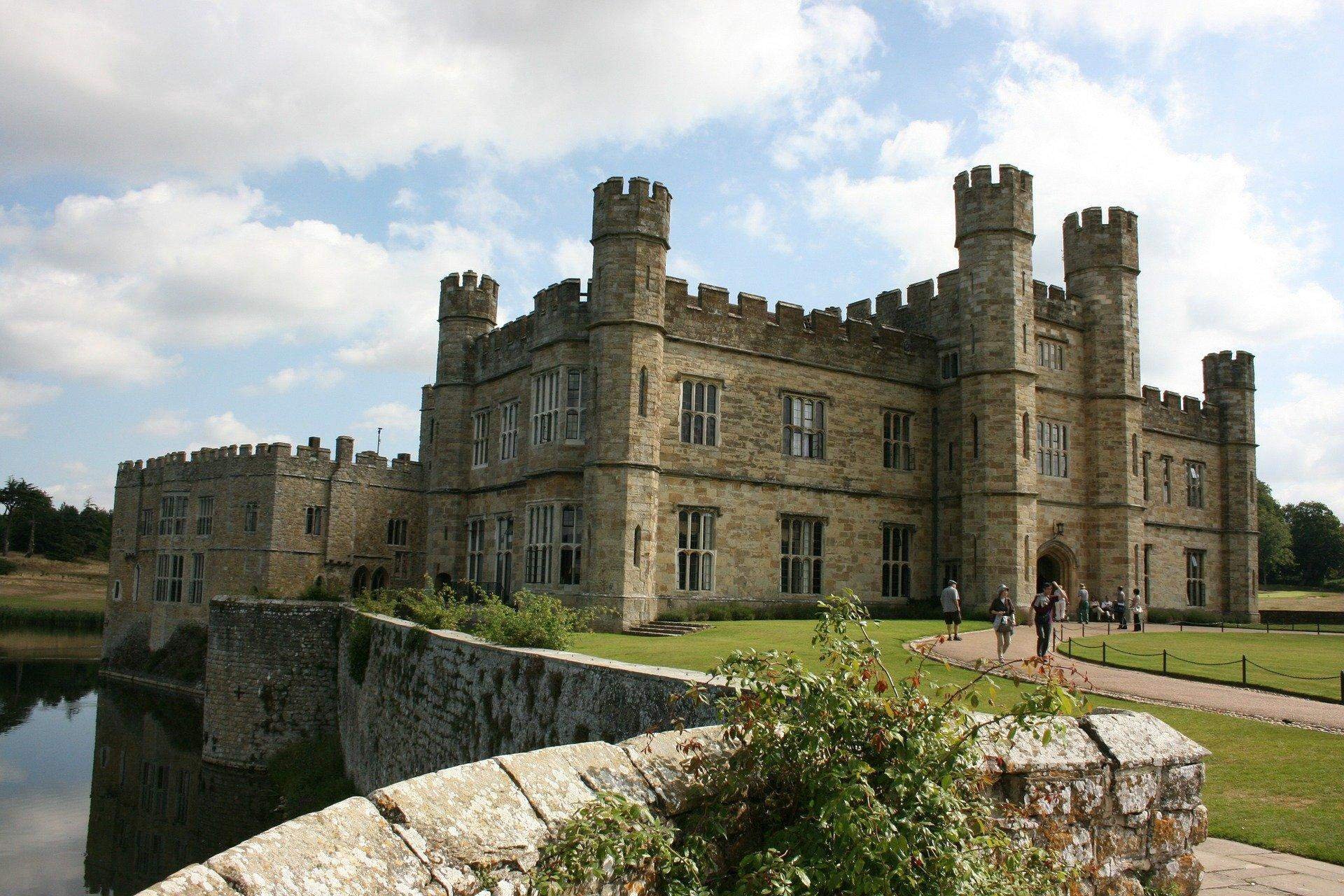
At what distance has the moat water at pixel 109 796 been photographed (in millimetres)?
20312

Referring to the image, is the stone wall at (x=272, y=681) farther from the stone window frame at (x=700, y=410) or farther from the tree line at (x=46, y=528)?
the tree line at (x=46, y=528)

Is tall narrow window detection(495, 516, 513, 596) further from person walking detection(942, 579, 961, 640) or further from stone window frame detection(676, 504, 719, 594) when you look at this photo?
person walking detection(942, 579, 961, 640)

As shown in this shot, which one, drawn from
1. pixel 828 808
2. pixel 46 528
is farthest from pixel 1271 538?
pixel 46 528

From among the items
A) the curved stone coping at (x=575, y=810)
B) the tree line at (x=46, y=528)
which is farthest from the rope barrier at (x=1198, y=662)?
the tree line at (x=46, y=528)

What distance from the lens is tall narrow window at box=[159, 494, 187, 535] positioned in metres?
46.0

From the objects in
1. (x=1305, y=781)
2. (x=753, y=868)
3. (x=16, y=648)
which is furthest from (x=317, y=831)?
(x=16, y=648)

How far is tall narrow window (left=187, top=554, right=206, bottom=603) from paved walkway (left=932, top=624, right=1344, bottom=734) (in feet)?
122

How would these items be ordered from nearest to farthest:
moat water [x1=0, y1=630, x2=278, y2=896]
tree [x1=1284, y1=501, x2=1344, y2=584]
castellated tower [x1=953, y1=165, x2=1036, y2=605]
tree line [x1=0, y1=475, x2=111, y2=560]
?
moat water [x1=0, y1=630, x2=278, y2=896]
castellated tower [x1=953, y1=165, x2=1036, y2=605]
tree [x1=1284, y1=501, x2=1344, y2=584]
tree line [x1=0, y1=475, x2=111, y2=560]

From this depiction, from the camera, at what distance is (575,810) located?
3869 mm

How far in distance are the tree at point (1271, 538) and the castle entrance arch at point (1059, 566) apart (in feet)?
155

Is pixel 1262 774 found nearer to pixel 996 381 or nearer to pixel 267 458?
pixel 996 381

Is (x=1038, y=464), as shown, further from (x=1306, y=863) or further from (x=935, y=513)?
(x=1306, y=863)

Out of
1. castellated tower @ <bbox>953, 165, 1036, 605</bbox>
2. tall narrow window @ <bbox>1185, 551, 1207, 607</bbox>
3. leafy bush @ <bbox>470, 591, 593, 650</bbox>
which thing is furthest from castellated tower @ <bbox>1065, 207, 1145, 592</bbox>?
leafy bush @ <bbox>470, 591, 593, 650</bbox>

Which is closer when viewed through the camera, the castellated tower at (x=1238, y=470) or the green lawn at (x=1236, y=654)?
the green lawn at (x=1236, y=654)
